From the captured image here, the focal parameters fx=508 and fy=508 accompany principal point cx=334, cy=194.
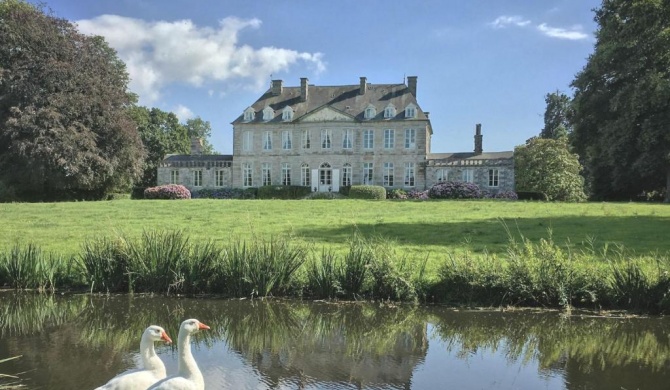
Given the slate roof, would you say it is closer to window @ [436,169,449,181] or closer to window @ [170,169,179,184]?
window @ [436,169,449,181]

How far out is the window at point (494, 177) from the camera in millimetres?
41938

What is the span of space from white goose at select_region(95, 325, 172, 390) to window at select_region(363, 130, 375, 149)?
42.0 meters

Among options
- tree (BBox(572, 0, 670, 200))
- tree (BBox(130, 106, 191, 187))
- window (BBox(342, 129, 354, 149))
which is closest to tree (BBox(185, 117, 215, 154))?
tree (BBox(130, 106, 191, 187))

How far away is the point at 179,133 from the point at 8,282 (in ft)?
169

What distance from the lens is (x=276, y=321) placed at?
22.1 feet

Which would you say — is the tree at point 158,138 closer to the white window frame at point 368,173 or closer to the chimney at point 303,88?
the chimney at point 303,88

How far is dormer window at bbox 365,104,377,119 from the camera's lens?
148 feet

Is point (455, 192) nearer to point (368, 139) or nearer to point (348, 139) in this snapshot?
point (368, 139)

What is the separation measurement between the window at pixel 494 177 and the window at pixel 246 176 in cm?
2106

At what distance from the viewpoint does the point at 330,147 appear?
151 ft

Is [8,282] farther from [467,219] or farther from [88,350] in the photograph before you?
[467,219]

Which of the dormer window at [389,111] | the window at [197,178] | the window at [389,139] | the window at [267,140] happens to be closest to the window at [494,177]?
the window at [389,139]

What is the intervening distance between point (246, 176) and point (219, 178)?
2.46 meters

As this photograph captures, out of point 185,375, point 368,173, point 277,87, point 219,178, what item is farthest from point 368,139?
point 185,375
